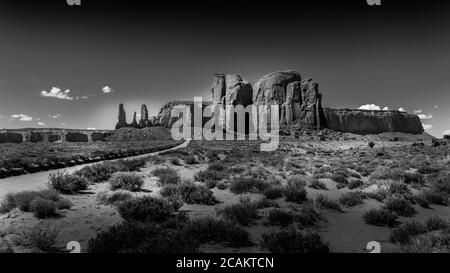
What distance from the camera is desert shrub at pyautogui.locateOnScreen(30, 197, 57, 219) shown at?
756 cm

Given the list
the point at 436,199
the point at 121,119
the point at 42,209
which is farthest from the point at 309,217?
the point at 121,119

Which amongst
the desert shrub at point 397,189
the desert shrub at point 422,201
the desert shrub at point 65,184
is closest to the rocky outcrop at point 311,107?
the desert shrub at point 397,189

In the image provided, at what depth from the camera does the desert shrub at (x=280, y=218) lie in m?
7.62

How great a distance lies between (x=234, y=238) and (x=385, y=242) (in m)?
3.89

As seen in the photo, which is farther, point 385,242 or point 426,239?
point 385,242

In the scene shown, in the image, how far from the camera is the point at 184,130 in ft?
453

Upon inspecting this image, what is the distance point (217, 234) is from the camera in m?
6.40

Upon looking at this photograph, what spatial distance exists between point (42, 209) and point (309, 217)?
7773 mm

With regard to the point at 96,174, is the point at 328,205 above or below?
below

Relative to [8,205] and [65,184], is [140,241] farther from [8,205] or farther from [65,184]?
[65,184]

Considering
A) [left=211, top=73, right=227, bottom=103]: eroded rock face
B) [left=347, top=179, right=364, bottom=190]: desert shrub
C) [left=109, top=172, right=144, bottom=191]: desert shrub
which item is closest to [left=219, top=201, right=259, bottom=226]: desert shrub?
[left=109, top=172, right=144, bottom=191]: desert shrub

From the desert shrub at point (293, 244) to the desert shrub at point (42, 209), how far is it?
6.16m
